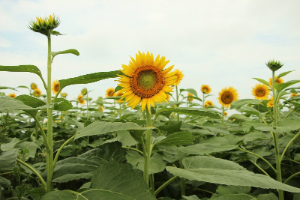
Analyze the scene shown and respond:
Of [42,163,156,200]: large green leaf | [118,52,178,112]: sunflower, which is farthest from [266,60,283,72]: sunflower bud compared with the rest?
[42,163,156,200]: large green leaf

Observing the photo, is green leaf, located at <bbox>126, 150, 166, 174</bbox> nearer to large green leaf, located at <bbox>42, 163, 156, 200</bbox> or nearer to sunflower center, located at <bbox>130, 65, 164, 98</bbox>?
large green leaf, located at <bbox>42, 163, 156, 200</bbox>

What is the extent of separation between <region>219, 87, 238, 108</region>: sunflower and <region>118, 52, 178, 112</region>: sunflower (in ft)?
12.0

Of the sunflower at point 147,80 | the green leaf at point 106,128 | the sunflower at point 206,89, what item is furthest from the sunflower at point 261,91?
the green leaf at point 106,128

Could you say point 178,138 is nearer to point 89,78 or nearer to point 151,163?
point 151,163

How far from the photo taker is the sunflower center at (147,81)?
1634mm

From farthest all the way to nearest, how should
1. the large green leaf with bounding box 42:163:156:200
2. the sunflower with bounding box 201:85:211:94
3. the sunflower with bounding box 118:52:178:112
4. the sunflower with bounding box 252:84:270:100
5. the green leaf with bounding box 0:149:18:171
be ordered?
the sunflower with bounding box 201:85:211:94, the sunflower with bounding box 252:84:270:100, the sunflower with bounding box 118:52:178:112, the green leaf with bounding box 0:149:18:171, the large green leaf with bounding box 42:163:156:200

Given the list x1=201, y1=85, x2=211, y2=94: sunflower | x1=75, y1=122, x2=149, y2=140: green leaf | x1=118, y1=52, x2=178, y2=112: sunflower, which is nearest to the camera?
x1=75, y1=122, x2=149, y2=140: green leaf

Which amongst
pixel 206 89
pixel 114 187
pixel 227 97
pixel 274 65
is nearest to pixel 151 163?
pixel 114 187

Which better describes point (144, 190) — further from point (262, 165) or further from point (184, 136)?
point (262, 165)

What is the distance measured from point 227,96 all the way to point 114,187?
4.24 meters

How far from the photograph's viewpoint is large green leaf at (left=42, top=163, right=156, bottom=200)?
45.2 inches

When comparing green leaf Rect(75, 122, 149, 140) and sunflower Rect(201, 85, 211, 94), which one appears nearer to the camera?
green leaf Rect(75, 122, 149, 140)

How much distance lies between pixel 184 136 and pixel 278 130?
840 mm

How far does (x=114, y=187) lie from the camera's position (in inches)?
47.0
